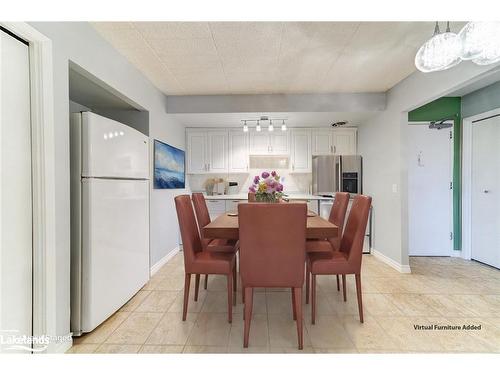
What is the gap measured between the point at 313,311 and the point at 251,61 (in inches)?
93.7

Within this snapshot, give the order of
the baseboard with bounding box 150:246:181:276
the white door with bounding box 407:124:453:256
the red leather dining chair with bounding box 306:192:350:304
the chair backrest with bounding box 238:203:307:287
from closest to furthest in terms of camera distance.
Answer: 1. the chair backrest with bounding box 238:203:307:287
2. the red leather dining chair with bounding box 306:192:350:304
3. the baseboard with bounding box 150:246:181:276
4. the white door with bounding box 407:124:453:256

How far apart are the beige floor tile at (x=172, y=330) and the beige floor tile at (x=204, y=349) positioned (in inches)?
3.0

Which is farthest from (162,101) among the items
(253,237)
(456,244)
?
(456,244)

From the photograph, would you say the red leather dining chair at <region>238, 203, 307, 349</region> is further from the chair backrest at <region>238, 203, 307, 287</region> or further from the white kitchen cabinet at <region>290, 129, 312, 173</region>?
the white kitchen cabinet at <region>290, 129, 312, 173</region>

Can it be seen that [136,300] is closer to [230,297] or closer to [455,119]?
[230,297]

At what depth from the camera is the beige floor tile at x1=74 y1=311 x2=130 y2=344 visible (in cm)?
163

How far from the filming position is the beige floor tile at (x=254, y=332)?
159 centimetres

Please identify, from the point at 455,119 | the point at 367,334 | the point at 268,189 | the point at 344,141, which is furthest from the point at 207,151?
the point at 455,119

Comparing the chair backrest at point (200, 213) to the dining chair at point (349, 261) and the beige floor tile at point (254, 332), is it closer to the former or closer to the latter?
the beige floor tile at point (254, 332)

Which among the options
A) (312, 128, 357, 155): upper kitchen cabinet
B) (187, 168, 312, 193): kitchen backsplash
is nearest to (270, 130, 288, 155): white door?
(187, 168, 312, 193): kitchen backsplash

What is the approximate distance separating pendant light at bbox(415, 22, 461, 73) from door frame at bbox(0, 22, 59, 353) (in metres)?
2.42

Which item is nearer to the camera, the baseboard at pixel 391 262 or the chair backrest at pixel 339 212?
the chair backrest at pixel 339 212

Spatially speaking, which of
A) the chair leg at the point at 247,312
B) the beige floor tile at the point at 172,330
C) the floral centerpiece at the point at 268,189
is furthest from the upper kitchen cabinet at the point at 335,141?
the beige floor tile at the point at 172,330
